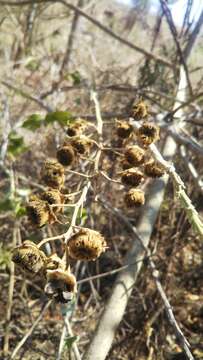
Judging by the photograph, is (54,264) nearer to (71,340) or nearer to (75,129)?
(75,129)

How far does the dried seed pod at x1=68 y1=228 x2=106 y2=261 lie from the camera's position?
1.02 m

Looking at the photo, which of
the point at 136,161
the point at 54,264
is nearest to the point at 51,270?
the point at 54,264

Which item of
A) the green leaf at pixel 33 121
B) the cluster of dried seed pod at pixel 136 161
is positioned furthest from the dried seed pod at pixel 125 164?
the green leaf at pixel 33 121

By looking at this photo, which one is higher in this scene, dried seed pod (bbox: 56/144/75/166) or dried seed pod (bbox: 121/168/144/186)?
dried seed pod (bbox: 56/144/75/166)

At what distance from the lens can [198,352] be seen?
245 cm

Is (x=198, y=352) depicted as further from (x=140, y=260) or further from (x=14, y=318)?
(x=14, y=318)

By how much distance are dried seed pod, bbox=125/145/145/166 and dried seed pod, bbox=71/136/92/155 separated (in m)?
0.12

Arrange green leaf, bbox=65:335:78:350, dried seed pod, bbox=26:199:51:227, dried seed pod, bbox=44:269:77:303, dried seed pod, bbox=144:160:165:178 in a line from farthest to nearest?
green leaf, bbox=65:335:78:350 < dried seed pod, bbox=144:160:165:178 < dried seed pod, bbox=26:199:51:227 < dried seed pod, bbox=44:269:77:303

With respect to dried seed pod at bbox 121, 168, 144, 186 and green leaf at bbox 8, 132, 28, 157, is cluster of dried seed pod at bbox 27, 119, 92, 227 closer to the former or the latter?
dried seed pod at bbox 121, 168, 144, 186

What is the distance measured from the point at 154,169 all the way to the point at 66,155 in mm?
263

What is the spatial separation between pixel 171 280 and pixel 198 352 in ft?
1.29

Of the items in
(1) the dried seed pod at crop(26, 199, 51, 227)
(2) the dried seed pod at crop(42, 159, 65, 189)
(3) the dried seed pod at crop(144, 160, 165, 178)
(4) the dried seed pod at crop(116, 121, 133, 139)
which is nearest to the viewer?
(1) the dried seed pod at crop(26, 199, 51, 227)

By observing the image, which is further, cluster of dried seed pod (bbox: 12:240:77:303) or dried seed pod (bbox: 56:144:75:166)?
dried seed pod (bbox: 56:144:75:166)

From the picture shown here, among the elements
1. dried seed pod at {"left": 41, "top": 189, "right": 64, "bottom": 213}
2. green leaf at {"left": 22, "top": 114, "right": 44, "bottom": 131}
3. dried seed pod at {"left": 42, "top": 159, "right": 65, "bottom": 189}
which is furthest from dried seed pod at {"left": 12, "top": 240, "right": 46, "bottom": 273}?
green leaf at {"left": 22, "top": 114, "right": 44, "bottom": 131}
